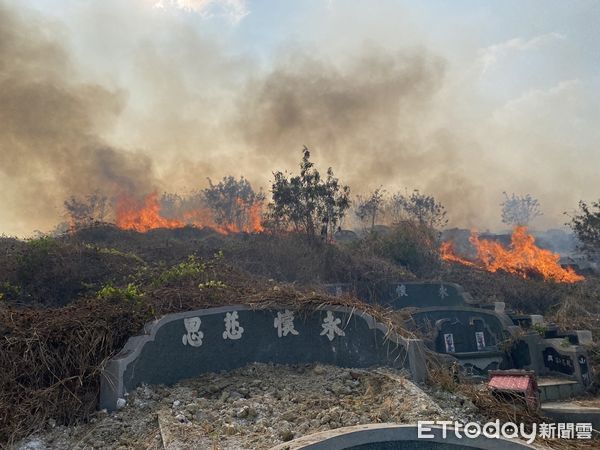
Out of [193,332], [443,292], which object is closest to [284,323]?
[193,332]

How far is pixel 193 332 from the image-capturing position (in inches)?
322

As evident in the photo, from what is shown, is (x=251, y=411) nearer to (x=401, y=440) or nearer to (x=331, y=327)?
(x=401, y=440)

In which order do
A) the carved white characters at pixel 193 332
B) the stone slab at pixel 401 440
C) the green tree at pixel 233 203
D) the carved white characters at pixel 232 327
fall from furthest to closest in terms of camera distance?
1. the green tree at pixel 233 203
2. the carved white characters at pixel 232 327
3. the carved white characters at pixel 193 332
4. the stone slab at pixel 401 440

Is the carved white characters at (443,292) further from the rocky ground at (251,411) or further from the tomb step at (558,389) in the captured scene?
the rocky ground at (251,411)

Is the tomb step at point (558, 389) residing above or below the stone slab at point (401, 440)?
below

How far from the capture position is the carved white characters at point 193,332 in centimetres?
809

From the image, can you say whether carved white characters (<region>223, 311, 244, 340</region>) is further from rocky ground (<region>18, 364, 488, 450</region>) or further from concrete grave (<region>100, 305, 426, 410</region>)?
rocky ground (<region>18, 364, 488, 450</region>)

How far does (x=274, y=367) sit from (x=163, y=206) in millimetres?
55903

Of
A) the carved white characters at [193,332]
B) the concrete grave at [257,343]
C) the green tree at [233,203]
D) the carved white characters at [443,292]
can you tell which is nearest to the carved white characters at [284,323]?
the concrete grave at [257,343]

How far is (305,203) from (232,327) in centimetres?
1610

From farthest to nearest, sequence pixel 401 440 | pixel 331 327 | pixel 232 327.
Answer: pixel 331 327, pixel 232 327, pixel 401 440

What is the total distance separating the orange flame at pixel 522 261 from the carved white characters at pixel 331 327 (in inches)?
918

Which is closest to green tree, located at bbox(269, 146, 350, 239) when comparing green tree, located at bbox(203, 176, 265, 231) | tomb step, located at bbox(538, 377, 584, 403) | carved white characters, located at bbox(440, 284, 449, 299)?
carved white characters, located at bbox(440, 284, 449, 299)

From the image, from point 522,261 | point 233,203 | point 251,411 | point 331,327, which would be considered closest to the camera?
point 251,411
